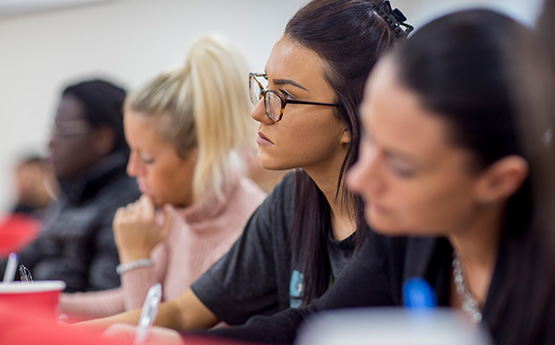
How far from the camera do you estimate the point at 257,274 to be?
51.4 inches

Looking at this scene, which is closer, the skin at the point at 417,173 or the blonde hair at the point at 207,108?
the skin at the point at 417,173

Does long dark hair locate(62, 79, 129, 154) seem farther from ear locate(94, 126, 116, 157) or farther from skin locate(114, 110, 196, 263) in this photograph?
skin locate(114, 110, 196, 263)

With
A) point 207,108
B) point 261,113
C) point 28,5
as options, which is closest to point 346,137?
Answer: point 261,113

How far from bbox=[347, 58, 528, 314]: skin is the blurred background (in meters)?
2.54

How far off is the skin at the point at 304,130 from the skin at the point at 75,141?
4.22 ft

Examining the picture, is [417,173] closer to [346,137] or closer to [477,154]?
[477,154]

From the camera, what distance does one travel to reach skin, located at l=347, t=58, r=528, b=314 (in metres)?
0.62

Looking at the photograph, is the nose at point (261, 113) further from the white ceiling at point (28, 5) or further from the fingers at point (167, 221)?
the white ceiling at point (28, 5)

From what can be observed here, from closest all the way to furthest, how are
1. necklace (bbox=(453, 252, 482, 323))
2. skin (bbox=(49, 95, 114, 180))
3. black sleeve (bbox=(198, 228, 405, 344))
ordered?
necklace (bbox=(453, 252, 482, 323)) → black sleeve (bbox=(198, 228, 405, 344)) → skin (bbox=(49, 95, 114, 180))

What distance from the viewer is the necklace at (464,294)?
735mm

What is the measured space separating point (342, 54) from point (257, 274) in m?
0.50

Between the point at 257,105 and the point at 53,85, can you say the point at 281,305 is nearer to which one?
the point at 257,105

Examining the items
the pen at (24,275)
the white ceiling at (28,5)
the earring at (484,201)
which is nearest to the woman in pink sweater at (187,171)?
the pen at (24,275)

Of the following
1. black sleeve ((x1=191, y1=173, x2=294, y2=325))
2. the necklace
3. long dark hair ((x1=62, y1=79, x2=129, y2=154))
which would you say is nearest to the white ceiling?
long dark hair ((x1=62, y1=79, x2=129, y2=154))
